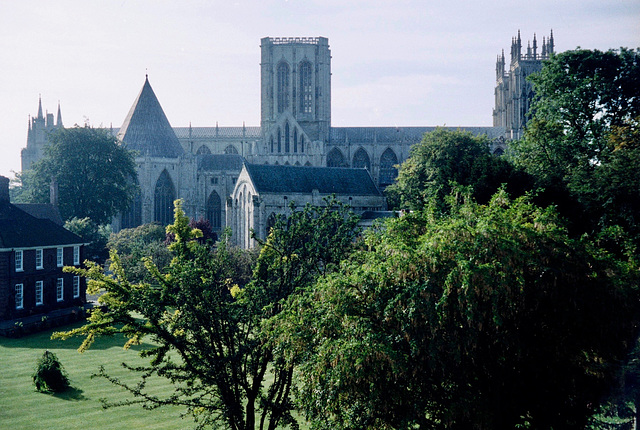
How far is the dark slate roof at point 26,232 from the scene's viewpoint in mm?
36688

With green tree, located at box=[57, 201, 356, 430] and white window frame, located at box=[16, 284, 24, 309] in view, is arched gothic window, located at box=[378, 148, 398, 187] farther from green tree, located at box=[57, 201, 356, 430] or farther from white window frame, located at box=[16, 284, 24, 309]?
green tree, located at box=[57, 201, 356, 430]

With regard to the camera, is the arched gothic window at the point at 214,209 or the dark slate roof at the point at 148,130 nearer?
the dark slate roof at the point at 148,130

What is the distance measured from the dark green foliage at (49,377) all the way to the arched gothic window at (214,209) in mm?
59861

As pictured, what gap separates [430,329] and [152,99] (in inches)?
2905

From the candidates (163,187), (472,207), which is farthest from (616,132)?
(163,187)

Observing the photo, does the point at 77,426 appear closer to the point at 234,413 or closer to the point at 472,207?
the point at 234,413

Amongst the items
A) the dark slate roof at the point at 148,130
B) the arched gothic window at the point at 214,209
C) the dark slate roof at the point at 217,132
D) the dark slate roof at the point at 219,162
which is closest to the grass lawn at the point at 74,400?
the dark slate roof at the point at 148,130

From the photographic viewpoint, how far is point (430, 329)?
13.4m

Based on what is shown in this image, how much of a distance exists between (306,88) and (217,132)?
16.7m

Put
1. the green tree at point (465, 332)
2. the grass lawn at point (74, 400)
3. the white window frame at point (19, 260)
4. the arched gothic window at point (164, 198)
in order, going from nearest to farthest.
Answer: the green tree at point (465, 332), the grass lawn at point (74, 400), the white window frame at point (19, 260), the arched gothic window at point (164, 198)

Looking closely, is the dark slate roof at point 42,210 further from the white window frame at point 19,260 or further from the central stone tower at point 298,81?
the central stone tower at point 298,81

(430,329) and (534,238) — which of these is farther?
(534,238)

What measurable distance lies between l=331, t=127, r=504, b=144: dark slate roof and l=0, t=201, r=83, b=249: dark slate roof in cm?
5449

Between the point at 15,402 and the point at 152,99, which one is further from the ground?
the point at 152,99
